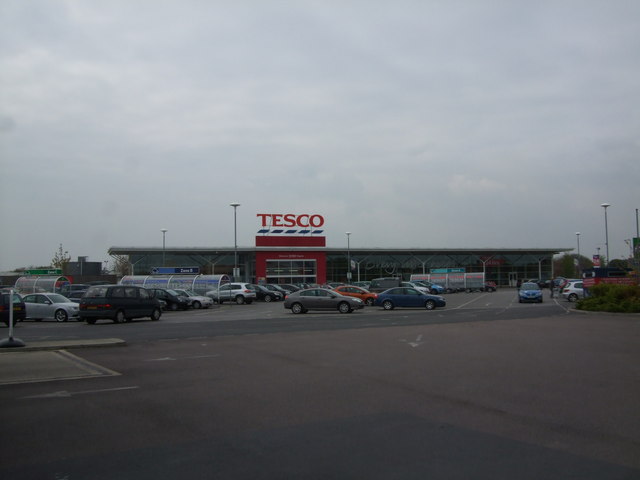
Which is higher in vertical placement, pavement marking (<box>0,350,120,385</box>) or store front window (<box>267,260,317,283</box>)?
store front window (<box>267,260,317,283</box>)

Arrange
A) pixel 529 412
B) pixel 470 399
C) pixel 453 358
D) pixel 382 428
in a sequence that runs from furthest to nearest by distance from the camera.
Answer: pixel 453 358, pixel 470 399, pixel 529 412, pixel 382 428

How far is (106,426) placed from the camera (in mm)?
7395

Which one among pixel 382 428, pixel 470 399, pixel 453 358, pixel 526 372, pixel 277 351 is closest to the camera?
pixel 382 428

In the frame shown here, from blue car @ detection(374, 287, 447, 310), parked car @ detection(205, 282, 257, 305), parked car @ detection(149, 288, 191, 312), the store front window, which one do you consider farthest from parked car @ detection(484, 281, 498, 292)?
parked car @ detection(149, 288, 191, 312)

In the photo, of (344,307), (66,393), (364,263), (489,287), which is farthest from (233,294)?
(364,263)

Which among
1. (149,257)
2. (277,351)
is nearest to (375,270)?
(149,257)

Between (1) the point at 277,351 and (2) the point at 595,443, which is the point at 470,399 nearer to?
(2) the point at 595,443

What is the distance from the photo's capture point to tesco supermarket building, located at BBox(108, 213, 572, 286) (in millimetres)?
80688

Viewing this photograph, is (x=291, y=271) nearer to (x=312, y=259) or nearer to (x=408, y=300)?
(x=312, y=259)

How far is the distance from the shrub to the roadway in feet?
44.6

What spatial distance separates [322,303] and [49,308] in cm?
1420

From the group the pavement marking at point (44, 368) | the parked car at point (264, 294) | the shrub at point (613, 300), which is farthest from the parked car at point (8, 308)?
the parked car at point (264, 294)

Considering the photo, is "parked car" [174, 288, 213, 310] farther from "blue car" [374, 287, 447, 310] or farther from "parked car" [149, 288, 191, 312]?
"blue car" [374, 287, 447, 310]

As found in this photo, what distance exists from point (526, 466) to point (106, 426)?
4.93 meters
